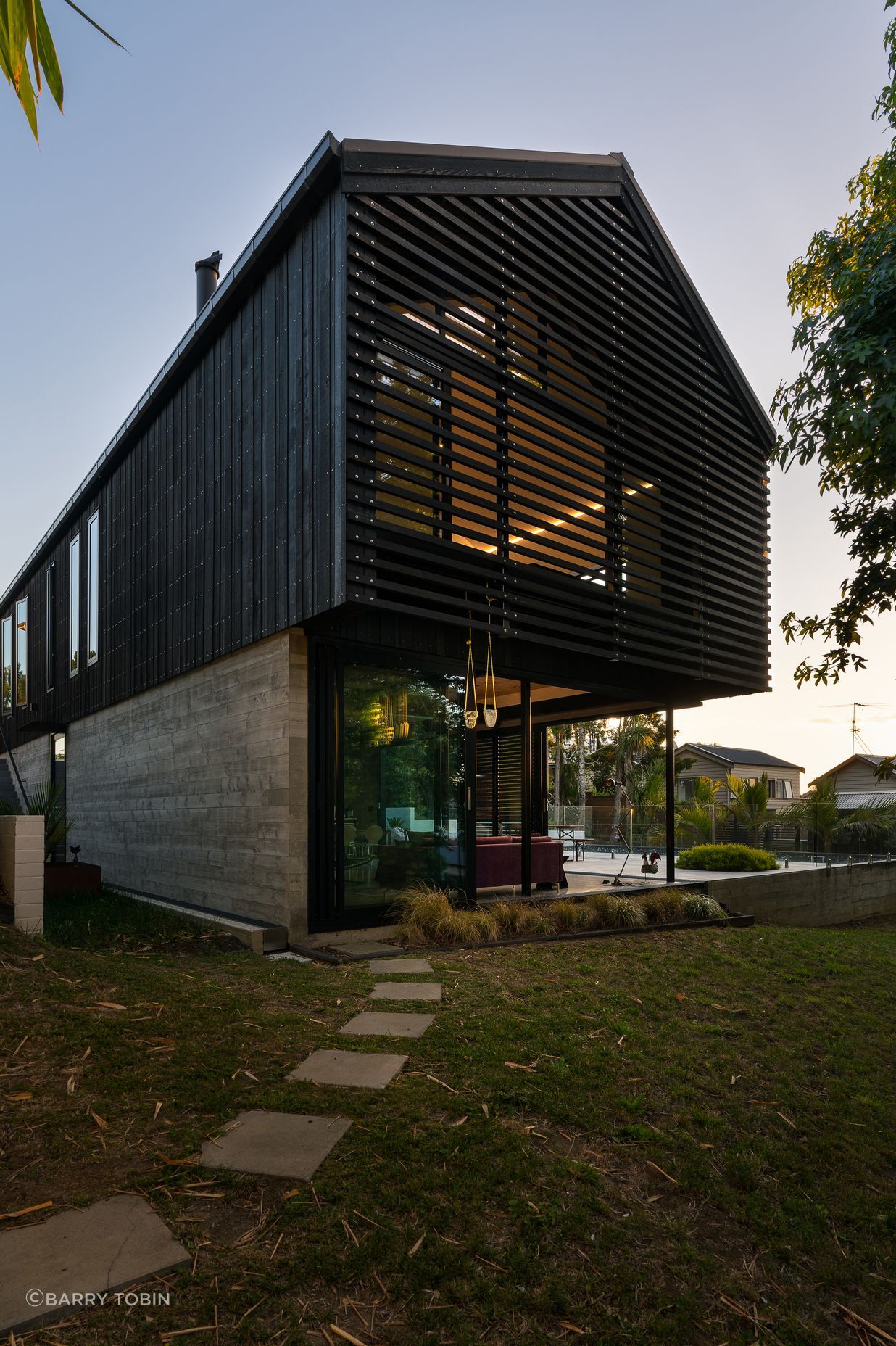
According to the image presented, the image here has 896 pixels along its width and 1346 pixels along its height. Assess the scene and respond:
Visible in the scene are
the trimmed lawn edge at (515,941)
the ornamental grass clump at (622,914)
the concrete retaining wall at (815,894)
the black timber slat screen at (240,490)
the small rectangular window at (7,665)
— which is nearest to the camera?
the trimmed lawn edge at (515,941)

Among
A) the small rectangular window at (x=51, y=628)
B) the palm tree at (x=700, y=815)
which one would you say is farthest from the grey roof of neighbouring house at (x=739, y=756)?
the small rectangular window at (x=51, y=628)

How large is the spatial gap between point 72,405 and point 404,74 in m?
8.40

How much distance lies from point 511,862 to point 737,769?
92.3ft

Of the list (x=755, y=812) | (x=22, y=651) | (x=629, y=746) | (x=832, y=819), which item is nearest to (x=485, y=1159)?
(x=755, y=812)

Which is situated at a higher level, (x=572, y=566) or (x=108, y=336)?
(x=108, y=336)

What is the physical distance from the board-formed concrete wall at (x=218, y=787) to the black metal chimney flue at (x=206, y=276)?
5.64 meters

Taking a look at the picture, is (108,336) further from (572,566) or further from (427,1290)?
(427,1290)

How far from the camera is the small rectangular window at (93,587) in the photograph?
13555mm

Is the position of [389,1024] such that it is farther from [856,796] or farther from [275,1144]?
[856,796]

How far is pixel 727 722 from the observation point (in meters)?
47.9

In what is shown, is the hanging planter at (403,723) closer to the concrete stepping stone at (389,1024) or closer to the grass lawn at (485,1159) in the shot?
the grass lawn at (485,1159)

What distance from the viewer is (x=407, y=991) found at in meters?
5.10

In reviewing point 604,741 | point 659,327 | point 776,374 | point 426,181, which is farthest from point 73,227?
point 604,741

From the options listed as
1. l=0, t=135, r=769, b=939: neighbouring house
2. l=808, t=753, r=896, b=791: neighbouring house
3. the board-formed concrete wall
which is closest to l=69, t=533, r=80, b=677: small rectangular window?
the board-formed concrete wall
